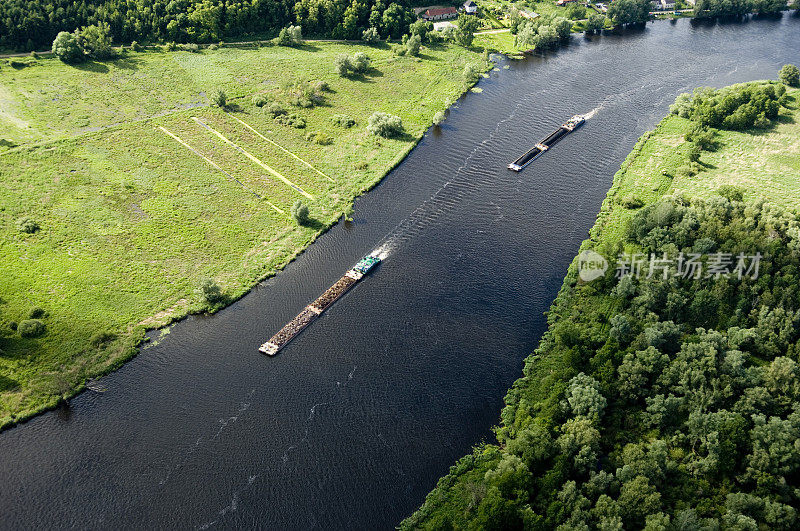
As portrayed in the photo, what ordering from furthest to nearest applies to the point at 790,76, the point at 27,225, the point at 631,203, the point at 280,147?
the point at 790,76 < the point at 280,147 < the point at 631,203 < the point at 27,225

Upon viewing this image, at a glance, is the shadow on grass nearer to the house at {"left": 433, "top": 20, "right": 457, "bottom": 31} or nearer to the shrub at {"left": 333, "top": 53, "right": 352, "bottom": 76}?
the shrub at {"left": 333, "top": 53, "right": 352, "bottom": 76}

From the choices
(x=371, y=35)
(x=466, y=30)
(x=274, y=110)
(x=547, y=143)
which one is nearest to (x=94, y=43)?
(x=274, y=110)

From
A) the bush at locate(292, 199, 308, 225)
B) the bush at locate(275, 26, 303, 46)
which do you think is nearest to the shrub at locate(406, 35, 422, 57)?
the bush at locate(275, 26, 303, 46)

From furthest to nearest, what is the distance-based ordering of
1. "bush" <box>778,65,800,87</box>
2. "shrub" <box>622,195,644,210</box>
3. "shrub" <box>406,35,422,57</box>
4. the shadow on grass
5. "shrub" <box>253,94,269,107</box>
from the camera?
"shrub" <box>406,35,422,57</box> → "bush" <box>778,65,800,87</box> → the shadow on grass → "shrub" <box>253,94,269,107</box> → "shrub" <box>622,195,644,210</box>

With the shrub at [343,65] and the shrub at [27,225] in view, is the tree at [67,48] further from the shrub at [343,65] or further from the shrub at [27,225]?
the shrub at [27,225]

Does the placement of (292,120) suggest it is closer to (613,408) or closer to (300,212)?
(300,212)

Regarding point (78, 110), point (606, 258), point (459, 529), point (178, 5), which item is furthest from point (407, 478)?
point (178, 5)

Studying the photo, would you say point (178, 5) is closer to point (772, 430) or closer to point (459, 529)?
point (459, 529)
